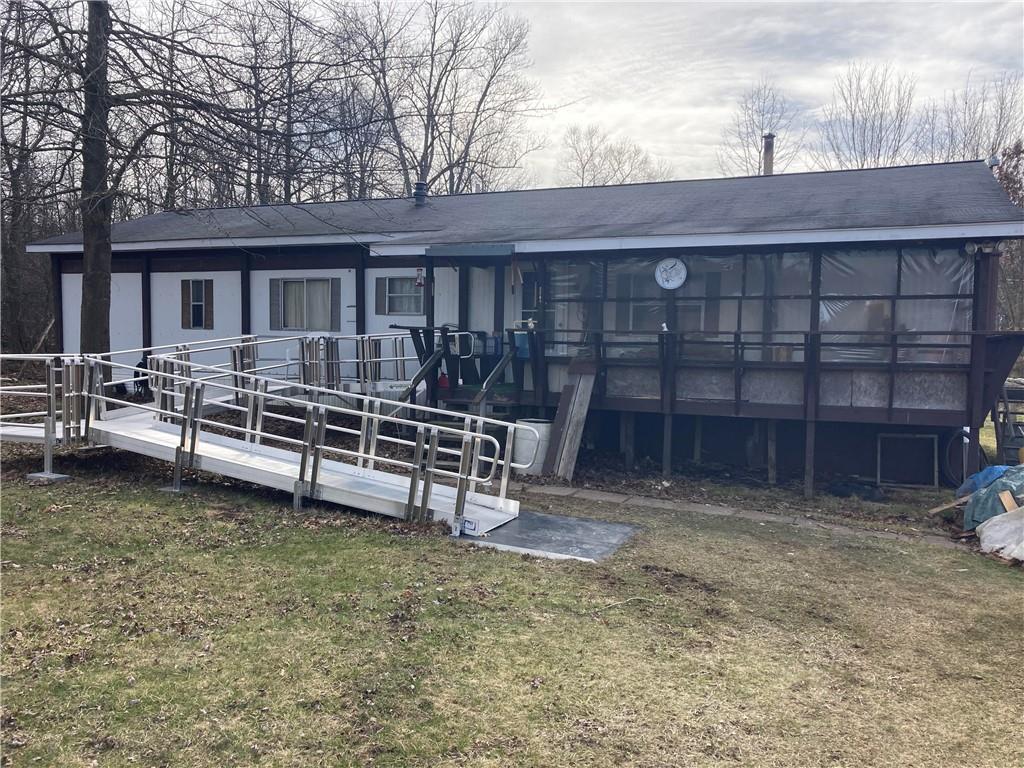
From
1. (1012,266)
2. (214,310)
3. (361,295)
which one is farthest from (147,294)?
(1012,266)

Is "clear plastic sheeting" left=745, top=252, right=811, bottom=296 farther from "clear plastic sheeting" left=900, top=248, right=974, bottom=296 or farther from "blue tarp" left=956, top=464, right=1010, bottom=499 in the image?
"blue tarp" left=956, top=464, right=1010, bottom=499

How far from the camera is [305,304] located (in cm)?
1544

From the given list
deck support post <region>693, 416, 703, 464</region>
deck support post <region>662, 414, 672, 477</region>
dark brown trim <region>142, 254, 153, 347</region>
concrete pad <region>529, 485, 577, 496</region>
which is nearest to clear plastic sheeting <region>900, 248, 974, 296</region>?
deck support post <region>693, 416, 703, 464</region>

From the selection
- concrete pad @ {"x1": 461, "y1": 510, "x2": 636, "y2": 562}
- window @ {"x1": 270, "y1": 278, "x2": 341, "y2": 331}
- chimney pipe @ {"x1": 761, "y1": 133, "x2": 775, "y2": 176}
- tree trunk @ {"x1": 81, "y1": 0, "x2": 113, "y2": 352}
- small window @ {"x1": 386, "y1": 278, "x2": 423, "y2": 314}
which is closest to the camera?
concrete pad @ {"x1": 461, "y1": 510, "x2": 636, "y2": 562}

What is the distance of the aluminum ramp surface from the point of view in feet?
23.9

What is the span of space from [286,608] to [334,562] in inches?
36.8

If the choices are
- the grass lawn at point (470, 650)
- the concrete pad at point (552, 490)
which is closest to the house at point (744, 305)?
the concrete pad at point (552, 490)

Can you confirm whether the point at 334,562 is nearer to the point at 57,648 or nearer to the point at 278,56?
the point at 57,648

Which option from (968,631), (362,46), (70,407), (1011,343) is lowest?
(968,631)

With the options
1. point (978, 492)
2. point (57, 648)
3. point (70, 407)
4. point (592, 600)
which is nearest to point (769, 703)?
point (592, 600)

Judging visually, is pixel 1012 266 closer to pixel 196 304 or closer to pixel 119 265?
pixel 196 304

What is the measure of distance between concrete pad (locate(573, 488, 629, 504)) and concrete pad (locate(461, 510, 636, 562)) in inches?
51.3

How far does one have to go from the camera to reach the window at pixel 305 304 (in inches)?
595

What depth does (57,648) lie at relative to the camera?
4375mm
